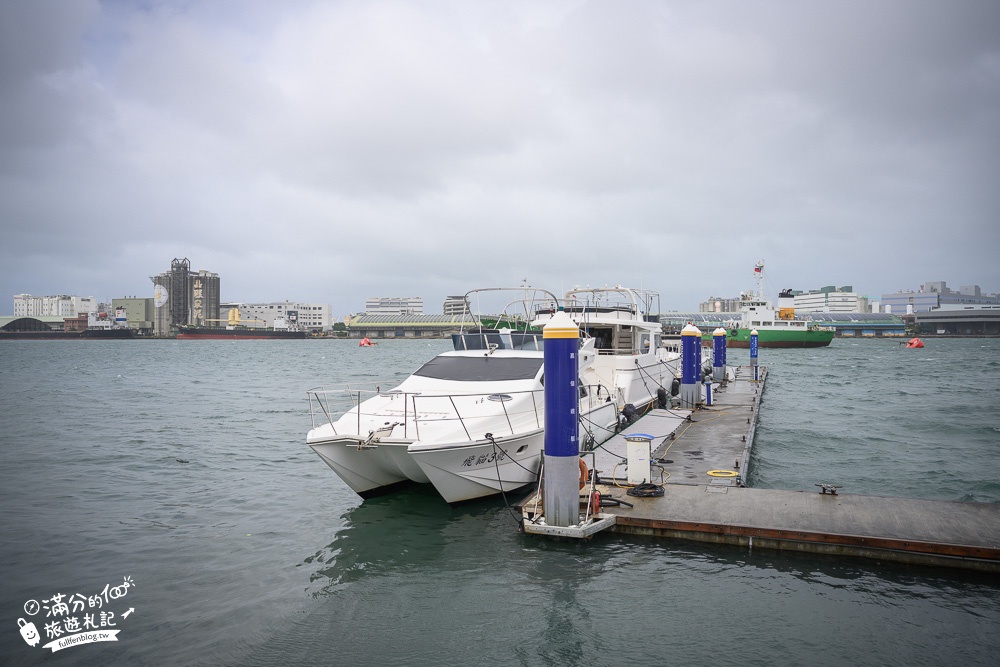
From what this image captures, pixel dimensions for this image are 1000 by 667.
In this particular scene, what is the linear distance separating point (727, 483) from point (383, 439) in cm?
595

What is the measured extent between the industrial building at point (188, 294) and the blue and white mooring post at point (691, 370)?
179m

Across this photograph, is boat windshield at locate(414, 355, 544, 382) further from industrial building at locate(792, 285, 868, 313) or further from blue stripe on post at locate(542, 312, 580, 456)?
industrial building at locate(792, 285, 868, 313)

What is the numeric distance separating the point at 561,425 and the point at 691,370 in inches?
528

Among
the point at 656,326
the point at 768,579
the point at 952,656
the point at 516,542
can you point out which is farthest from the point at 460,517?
the point at 656,326

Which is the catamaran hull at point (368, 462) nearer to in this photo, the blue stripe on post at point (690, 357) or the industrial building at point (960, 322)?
the blue stripe on post at point (690, 357)

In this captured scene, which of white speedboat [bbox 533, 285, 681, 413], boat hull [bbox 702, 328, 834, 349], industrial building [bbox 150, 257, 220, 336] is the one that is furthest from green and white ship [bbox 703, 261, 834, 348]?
industrial building [bbox 150, 257, 220, 336]

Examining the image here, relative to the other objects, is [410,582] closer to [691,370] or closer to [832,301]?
[691,370]

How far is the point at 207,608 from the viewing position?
7.48 m

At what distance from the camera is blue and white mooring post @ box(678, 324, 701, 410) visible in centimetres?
2102

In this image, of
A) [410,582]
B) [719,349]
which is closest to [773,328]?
[719,349]

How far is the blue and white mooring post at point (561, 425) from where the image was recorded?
8.99 meters

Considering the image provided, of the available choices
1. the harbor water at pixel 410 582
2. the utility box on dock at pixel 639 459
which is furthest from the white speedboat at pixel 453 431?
the utility box on dock at pixel 639 459

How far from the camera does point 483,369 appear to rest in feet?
44.7

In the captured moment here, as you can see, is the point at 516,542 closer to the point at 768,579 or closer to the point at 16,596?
the point at 768,579
